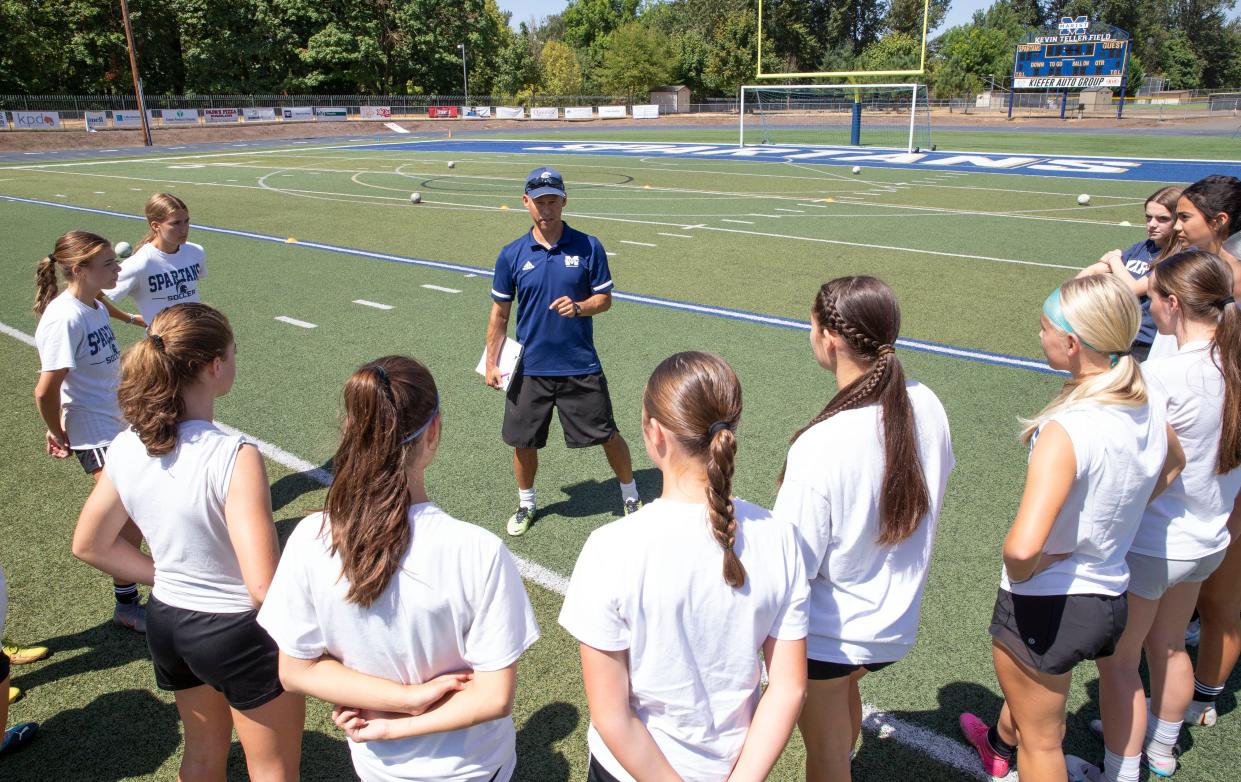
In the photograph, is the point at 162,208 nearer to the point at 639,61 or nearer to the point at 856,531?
the point at 856,531

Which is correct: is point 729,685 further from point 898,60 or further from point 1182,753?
point 898,60

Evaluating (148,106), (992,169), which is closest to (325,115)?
(148,106)

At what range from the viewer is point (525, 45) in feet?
250

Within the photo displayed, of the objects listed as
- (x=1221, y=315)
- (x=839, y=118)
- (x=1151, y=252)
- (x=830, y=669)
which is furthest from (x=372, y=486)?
(x=839, y=118)

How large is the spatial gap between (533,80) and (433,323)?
72.1 meters

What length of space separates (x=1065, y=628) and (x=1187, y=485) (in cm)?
76

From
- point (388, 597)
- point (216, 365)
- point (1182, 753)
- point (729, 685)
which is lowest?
point (1182, 753)

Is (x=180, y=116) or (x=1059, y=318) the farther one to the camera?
(x=180, y=116)

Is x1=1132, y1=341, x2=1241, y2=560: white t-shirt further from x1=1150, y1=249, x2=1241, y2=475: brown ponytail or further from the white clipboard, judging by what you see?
the white clipboard

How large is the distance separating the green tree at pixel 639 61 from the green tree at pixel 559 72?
4.55 meters

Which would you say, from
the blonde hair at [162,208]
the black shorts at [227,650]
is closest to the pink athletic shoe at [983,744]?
the black shorts at [227,650]

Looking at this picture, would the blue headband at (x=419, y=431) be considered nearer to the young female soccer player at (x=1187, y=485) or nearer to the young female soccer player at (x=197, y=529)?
the young female soccer player at (x=197, y=529)

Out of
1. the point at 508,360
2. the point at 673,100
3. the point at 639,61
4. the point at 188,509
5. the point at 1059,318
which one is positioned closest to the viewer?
the point at 188,509

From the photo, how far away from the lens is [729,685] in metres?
1.98
